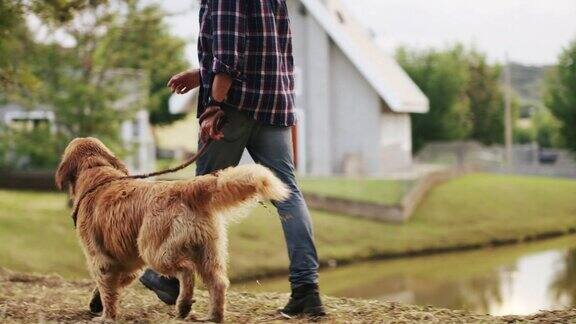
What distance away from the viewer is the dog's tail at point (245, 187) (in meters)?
4.59

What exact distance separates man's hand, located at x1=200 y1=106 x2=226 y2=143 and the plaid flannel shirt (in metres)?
0.10

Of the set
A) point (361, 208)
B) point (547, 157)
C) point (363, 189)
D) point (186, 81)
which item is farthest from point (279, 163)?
point (547, 157)

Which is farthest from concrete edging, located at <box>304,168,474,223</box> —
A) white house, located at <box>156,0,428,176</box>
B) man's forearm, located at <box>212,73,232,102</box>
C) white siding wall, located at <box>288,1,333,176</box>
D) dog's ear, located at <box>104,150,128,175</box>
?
man's forearm, located at <box>212,73,232,102</box>

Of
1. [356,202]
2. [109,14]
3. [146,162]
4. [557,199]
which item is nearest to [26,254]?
[109,14]

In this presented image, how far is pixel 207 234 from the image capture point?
4.81 metres

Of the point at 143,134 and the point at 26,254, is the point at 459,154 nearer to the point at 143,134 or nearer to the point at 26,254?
the point at 143,134

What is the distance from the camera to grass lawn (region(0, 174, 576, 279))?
18422mm

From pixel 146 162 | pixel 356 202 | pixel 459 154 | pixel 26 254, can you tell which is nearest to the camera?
pixel 26 254

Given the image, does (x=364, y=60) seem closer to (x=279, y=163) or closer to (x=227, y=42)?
(x=279, y=163)

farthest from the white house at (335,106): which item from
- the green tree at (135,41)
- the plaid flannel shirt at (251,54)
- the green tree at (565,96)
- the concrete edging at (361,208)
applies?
the plaid flannel shirt at (251,54)

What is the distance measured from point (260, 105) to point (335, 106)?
23.5 meters

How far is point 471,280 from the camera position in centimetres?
1758

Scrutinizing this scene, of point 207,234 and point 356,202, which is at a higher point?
point 207,234

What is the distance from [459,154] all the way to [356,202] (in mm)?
11888
